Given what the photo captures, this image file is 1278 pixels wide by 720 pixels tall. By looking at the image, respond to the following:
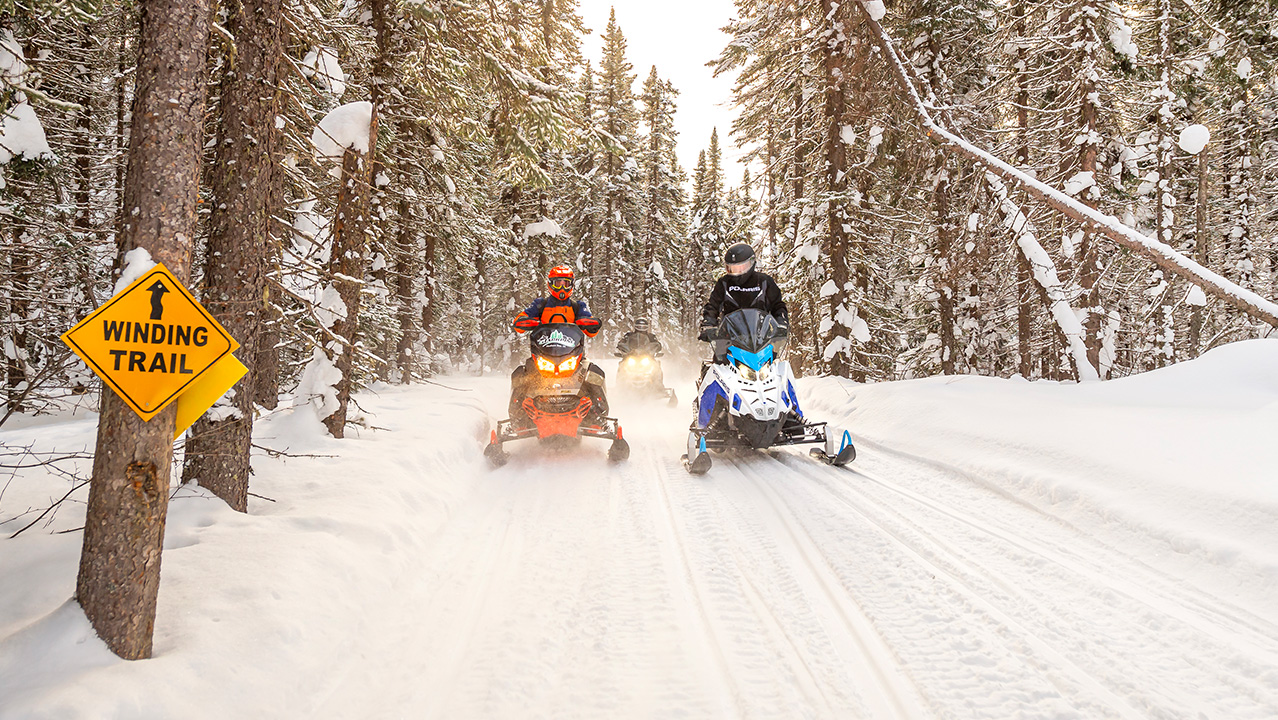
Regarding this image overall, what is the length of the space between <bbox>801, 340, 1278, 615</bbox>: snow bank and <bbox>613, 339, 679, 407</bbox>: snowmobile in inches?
289

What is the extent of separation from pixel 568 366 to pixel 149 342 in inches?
212

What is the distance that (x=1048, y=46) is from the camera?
33.3 feet

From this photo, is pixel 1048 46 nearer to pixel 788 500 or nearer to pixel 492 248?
pixel 788 500

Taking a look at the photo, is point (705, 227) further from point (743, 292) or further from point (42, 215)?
point (42, 215)

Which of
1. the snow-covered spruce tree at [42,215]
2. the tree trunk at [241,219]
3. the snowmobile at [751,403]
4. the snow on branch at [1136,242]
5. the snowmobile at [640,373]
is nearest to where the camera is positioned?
the snow-covered spruce tree at [42,215]

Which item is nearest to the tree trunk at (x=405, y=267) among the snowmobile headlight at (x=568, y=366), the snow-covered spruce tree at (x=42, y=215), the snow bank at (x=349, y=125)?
the snow-covered spruce tree at (x=42, y=215)

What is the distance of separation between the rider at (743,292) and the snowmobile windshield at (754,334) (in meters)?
0.45

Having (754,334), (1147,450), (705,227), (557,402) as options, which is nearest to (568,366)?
(557,402)

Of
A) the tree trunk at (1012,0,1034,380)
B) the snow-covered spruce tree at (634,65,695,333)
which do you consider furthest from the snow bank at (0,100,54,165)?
the snow-covered spruce tree at (634,65,695,333)

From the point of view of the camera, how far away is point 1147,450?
4746 millimetres

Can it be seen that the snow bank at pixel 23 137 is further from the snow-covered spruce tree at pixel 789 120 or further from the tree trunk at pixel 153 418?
the snow-covered spruce tree at pixel 789 120

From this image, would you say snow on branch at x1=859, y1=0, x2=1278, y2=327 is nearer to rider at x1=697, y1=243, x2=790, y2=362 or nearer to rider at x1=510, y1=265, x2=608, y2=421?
rider at x1=697, y1=243, x2=790, y2=362

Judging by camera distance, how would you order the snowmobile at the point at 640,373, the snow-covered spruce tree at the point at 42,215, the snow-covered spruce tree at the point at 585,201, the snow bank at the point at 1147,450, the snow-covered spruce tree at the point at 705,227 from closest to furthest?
the snow bank at the point at 1147,450, the snow-covered spruce tree at the point at 42,215, the snowmobile at the point at 640,373, the snow-covered spruce tree at the point at 585,201, the snow-covered spruce tree at the point at 705,227

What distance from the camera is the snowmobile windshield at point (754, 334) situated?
23.1 feet
